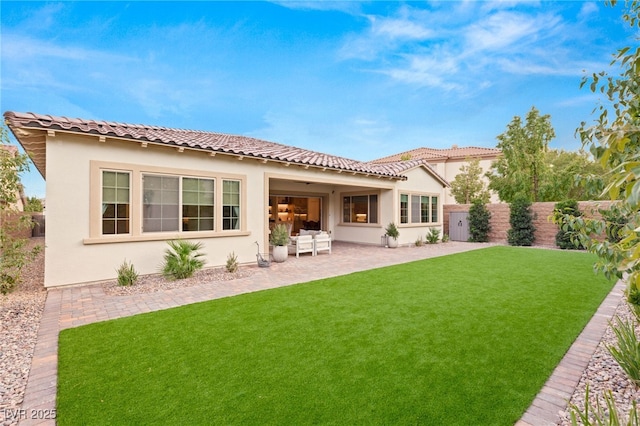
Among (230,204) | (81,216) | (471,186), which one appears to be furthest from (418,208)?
(81,216)

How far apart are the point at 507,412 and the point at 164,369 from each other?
3726 mm

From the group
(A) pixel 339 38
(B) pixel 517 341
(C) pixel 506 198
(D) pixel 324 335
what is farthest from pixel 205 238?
(C) pixel 506 198

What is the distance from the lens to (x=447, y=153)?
33.9 metres

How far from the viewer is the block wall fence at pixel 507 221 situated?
16766mm

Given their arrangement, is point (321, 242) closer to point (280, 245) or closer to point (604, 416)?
point (280, 245)

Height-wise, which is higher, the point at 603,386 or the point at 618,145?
the point at 618,145

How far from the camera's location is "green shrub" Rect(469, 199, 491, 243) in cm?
1859

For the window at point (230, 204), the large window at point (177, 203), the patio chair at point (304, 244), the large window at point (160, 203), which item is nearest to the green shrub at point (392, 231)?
the patio chair at point (304, 244)

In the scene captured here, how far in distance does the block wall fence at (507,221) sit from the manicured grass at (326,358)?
1147cm

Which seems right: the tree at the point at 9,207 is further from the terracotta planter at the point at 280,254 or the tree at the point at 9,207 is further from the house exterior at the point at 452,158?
the house exterior at the point at 452,158

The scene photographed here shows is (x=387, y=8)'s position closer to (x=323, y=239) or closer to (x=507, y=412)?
(x=323, y=239)

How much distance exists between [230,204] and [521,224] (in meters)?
15.8

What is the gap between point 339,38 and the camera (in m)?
16.5

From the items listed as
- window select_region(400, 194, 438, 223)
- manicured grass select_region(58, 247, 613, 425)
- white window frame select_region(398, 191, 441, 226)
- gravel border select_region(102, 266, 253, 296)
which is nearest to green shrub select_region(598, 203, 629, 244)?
manicured grass select_region(58, 247, 613, 425)
